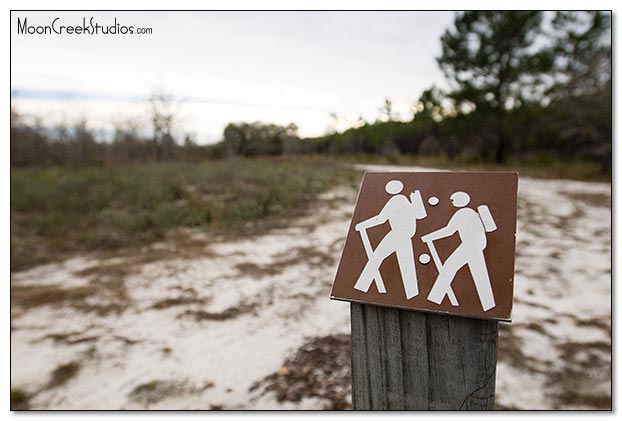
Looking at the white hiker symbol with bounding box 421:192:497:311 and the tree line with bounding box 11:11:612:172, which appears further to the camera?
the tree line with bounding box 11:11:612:172

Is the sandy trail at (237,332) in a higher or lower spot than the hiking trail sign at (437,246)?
lower

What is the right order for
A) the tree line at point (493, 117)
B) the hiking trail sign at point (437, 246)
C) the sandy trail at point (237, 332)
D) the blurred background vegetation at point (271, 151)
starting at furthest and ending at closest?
the tree line at point (493, 117)
the blurred background vegetation at point (271, 151)
the sandy trail at point (237, 332)
the hiking trail sign at point (437, 246)

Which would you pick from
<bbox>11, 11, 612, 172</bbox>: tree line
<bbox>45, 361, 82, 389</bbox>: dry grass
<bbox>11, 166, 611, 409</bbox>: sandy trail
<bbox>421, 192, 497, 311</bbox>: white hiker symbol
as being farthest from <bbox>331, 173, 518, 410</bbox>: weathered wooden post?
<bbox>11, 11, 612, 172</bbox>: tree line

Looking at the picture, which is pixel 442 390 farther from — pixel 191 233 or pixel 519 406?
pixel 191 233

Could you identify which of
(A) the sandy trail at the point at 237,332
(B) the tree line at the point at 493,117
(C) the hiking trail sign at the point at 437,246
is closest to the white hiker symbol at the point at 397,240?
(C) the hiking trail sign at the point at 437,246

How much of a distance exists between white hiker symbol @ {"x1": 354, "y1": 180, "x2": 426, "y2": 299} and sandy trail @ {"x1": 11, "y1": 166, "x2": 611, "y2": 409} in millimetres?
1501

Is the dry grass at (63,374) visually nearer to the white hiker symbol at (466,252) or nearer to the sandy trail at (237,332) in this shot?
the sandy trail at (237,332)

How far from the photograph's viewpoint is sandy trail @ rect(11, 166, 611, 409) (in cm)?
215

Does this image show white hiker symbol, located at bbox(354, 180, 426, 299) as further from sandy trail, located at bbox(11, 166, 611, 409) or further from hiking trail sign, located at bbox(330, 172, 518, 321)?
sandy trail, located at bbox(11, 166, 611, 409)

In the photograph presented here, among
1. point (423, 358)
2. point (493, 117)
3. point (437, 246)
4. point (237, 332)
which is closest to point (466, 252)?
point (437, 246)

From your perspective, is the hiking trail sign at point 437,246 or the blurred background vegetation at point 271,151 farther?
the blurred background vegetation at point 271,151

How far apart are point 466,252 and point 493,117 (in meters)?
20.5

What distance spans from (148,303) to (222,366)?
134 cm

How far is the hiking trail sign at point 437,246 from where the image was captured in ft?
2.62
